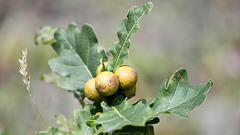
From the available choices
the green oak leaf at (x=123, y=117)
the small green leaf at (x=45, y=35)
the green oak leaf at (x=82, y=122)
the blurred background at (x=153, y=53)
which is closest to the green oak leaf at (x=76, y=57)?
the green oak leaf at (x=82, y=122)

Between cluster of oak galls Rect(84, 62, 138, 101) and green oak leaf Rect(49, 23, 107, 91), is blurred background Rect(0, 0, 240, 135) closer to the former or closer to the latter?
green oak leaf Rect(49, 23, 107, 91)

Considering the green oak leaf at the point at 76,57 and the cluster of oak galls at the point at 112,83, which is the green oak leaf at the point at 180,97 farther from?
the green oak leaf at the point at 76,57

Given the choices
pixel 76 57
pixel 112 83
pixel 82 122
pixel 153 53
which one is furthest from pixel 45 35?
pixel 153 53

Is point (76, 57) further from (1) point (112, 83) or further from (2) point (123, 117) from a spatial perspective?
(2) point (123, 117)

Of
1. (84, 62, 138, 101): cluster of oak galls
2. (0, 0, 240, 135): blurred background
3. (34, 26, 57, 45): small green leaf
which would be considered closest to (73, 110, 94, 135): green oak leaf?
(84, 62, 138, 101): cluster of oak galls

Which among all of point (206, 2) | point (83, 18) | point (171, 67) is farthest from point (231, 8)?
point (83, 18)

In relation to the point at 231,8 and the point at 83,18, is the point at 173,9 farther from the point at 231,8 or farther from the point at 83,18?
the point at 83,18
